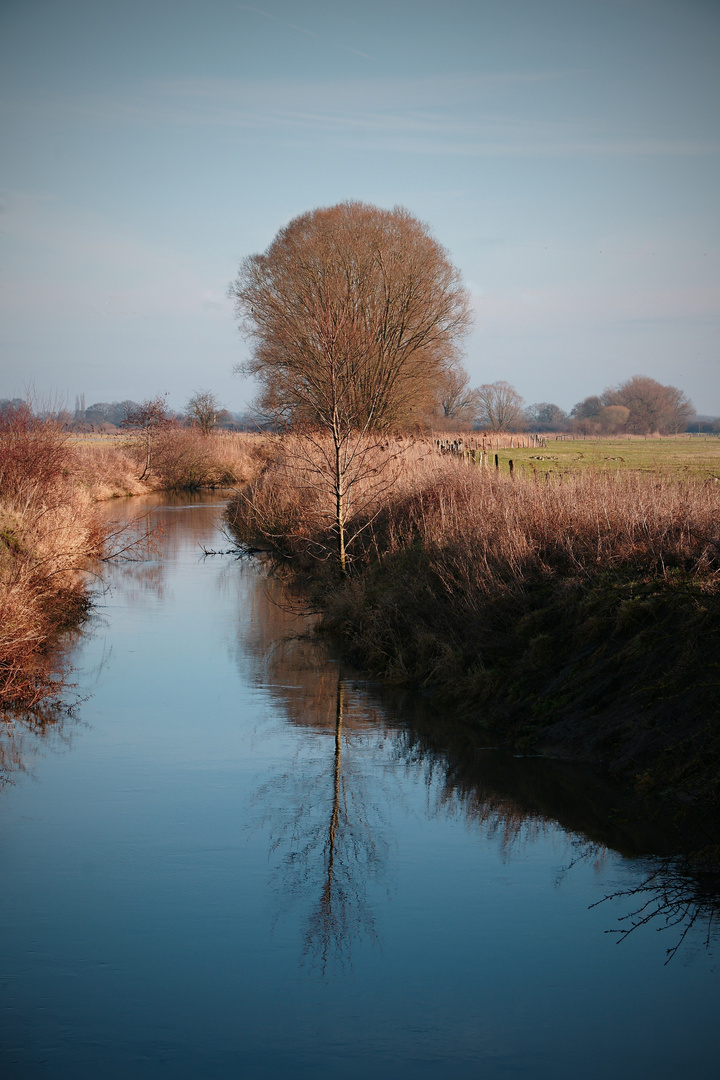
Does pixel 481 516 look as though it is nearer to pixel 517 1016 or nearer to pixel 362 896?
pixel 362 896

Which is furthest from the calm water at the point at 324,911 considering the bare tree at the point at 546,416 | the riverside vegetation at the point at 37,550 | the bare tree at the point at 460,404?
the bare tree at the point at 546,416

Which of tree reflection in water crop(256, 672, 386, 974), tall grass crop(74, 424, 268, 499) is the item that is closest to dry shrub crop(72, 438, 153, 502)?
tall grass crop(74, 424, 268, 499)

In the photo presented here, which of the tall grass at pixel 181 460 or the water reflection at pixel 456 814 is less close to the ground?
the tall grass at pixel 181 460

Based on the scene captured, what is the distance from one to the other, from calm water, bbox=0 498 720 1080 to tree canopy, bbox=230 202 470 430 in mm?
22136

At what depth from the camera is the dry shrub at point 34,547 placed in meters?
12.2

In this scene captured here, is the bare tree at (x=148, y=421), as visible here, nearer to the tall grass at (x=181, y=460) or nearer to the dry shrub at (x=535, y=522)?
the tall grass at (x=181, y=460)

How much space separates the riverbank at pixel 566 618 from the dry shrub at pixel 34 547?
492cm

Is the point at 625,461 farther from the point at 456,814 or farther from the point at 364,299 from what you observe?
the point at 456,814

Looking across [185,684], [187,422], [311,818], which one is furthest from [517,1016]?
[187,422]

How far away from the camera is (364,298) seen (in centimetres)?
3291

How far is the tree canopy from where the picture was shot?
32312mm

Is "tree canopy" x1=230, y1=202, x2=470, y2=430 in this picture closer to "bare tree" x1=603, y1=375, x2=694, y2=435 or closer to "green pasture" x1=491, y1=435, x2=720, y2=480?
"green pasture" x1=491, y1=435, x2=720, y2=480

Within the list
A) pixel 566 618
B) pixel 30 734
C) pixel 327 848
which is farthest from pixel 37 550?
pixel 327 848

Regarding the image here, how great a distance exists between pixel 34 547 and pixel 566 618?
9.94 metres
